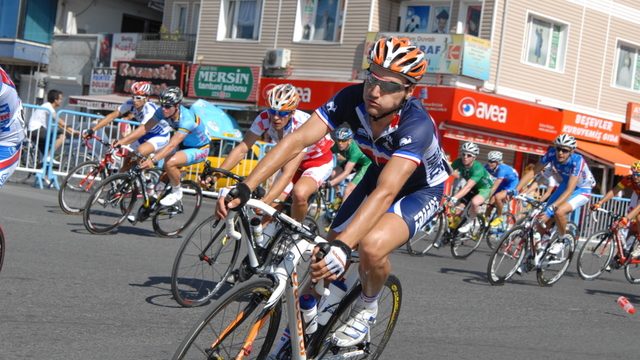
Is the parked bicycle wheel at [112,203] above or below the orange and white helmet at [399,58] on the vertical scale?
below

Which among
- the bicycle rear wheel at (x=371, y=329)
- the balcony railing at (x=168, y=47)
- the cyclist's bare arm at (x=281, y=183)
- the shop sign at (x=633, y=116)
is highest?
the balcony railing at (x=168, y=47)

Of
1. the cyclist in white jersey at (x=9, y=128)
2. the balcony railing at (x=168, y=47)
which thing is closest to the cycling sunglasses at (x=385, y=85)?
the cyclist in white jersey at (x=9, y=128)

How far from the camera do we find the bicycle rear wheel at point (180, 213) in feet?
40.9

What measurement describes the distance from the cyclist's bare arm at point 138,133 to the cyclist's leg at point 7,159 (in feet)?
17.6

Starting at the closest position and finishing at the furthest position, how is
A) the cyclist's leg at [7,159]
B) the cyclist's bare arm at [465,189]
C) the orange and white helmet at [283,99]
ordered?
the cyclist's leg at [7,159] → the orange and white helmet at [283,99] → the cyclist's bare arm at [465,189]

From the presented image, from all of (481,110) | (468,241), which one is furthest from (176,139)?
(481,110)

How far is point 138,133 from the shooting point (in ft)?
41.9

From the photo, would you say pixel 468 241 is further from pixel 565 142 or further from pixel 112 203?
pixel 112 203

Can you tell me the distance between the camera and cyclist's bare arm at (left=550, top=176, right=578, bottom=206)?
13.2 metres

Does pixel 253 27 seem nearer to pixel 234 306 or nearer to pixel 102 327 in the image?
pixel 102 327

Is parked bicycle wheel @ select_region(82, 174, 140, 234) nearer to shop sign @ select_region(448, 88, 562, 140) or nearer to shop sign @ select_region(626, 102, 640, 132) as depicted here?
shop sign @ select_region(448, 88, 562, 140)

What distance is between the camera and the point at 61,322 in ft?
23.0

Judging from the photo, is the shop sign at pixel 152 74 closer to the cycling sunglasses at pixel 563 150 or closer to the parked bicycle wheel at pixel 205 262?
the cycling sunglasses at pixel 563 150

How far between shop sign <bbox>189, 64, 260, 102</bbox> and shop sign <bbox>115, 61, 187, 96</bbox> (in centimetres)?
65
